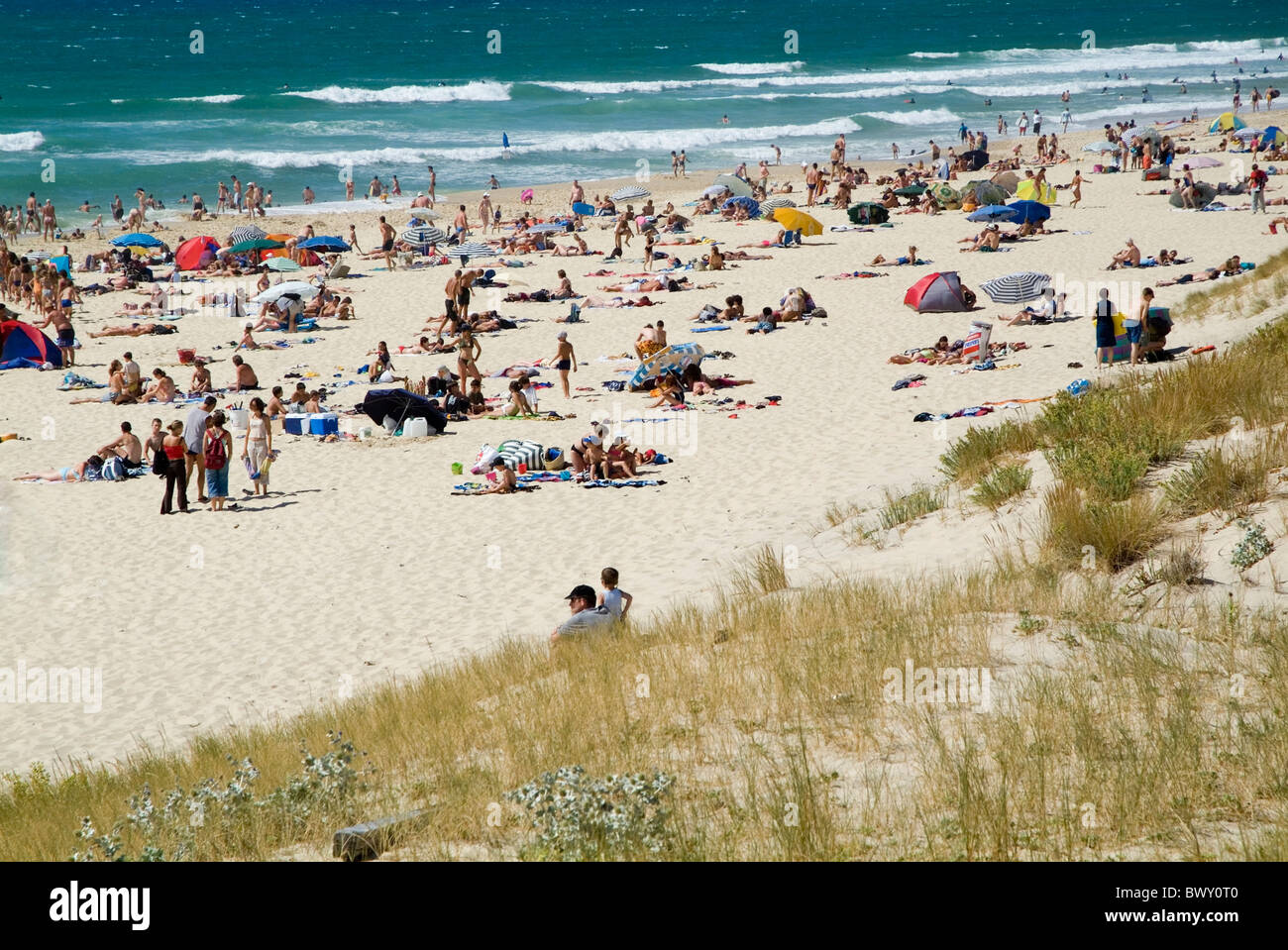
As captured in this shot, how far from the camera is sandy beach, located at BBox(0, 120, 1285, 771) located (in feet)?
31.0

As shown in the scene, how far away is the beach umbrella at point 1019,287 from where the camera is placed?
20.6 metres

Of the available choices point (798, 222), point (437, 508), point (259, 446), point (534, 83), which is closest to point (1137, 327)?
point (437, 508)

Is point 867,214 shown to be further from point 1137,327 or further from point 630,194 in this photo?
point 1137,327

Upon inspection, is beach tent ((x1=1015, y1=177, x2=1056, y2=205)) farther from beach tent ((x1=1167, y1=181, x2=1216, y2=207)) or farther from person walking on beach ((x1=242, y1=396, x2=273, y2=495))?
person walking on beach ((x1=242, y1=396, x2=273, y2=495))

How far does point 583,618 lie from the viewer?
8.33 metres

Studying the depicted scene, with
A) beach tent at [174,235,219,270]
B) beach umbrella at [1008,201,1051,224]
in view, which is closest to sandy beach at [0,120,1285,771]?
beach umbrella at [1008,201,1051,224]

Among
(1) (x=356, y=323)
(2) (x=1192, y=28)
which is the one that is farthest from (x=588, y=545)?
(2) (x=1192, y=28)

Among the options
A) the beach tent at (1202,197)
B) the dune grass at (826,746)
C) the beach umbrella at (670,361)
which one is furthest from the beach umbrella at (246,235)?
the dune grass at (826,746)

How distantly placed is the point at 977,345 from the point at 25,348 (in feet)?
55.8

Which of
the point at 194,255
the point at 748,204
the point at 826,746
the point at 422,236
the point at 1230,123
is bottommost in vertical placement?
the point at 826,746

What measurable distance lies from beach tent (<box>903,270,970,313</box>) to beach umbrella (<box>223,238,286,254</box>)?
652 inches

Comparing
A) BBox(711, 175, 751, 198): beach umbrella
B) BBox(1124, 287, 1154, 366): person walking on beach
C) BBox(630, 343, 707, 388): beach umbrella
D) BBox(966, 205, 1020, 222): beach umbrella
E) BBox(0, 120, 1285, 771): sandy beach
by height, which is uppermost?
BBox(711, 175, 751, 198): beach umbrella

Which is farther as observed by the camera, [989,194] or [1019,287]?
[989,194]
